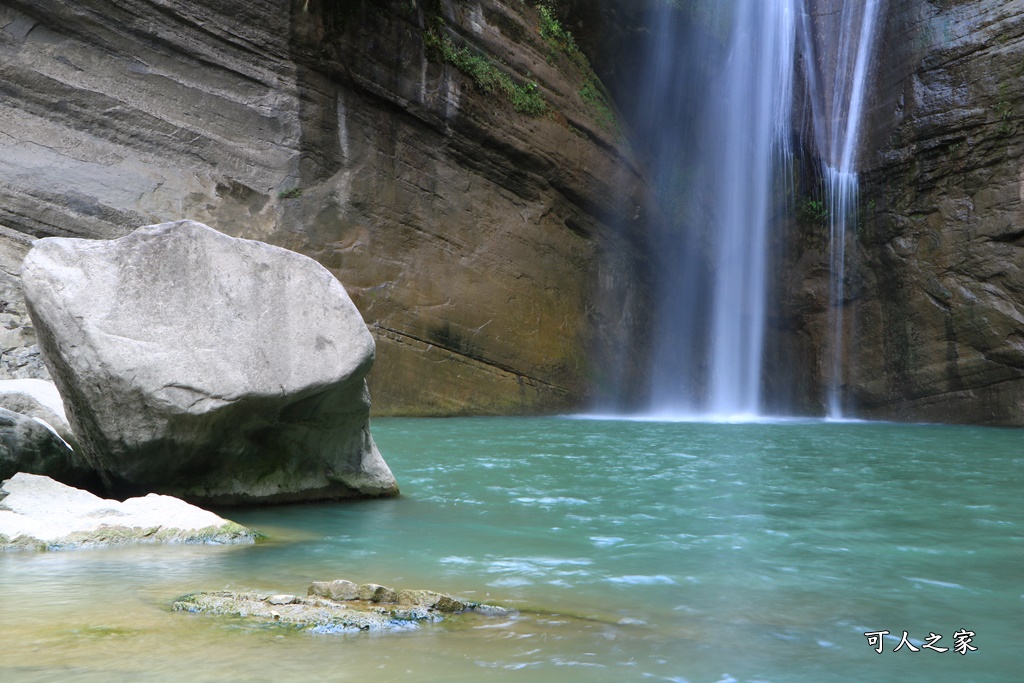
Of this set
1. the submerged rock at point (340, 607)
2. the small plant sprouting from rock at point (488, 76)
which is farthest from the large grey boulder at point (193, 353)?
the small plant sprouting from rock at point (488, 76)

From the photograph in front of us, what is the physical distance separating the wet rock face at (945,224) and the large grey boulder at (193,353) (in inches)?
536

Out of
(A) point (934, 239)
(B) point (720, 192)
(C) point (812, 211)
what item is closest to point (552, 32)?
(B) point (720, 192)

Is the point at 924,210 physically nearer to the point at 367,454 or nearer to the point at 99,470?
the point at 367,454

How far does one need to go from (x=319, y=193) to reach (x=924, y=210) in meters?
10.8

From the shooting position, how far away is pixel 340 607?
9.14 feet

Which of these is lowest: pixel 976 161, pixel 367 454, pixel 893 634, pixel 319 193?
pixel 893 634

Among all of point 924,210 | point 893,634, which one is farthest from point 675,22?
point 893,634

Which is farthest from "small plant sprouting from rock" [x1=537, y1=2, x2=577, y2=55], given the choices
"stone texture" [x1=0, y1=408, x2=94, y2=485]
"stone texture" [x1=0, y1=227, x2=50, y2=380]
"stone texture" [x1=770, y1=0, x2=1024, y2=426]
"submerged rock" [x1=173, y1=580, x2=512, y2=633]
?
"submerged rock" [x1=173, y1=580, x2=512, y2=633]

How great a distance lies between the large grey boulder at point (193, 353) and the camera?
438cm

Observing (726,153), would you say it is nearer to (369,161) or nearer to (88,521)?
(369,161)

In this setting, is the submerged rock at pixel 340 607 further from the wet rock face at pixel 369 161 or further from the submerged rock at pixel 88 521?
the wet rock face at pixel 369 161

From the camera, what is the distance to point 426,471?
6902 millimetres

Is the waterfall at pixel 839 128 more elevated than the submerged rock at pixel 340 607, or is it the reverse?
the waterfall at pixel 839 128

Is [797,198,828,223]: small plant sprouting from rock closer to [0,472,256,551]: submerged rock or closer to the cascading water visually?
the cascading water
